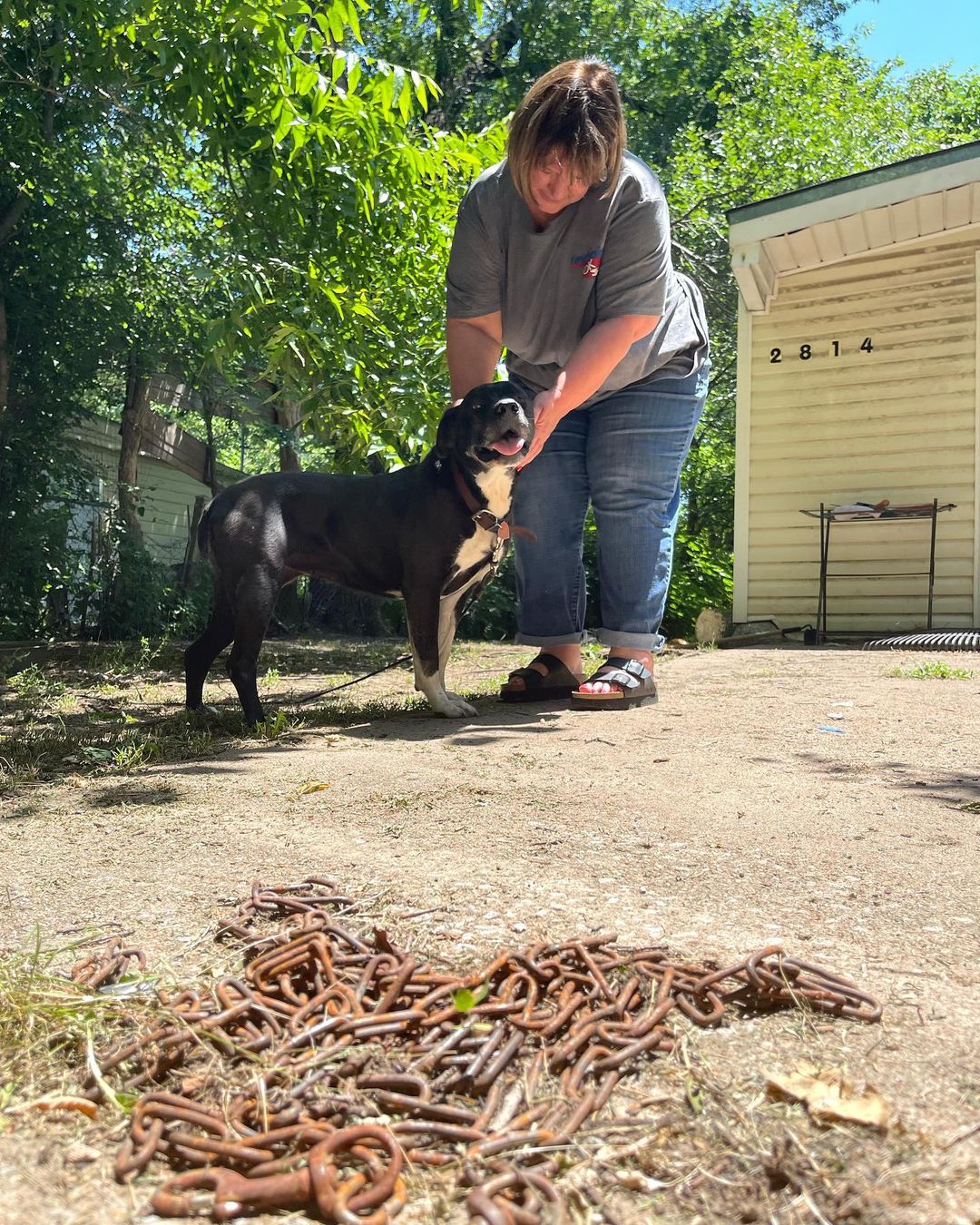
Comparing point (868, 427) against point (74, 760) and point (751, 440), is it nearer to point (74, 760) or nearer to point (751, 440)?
point (751, 440)

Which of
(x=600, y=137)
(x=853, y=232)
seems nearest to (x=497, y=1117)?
(x=600, y=137)

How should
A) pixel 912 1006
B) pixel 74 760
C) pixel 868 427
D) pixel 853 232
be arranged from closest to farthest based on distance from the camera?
pixel 912 1006
pixel 74 760
pixel 853 232
pixel 868 427

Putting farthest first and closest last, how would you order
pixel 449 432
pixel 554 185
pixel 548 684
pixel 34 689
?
pixel 34 689 < pixel 548 684 < pixel 449 432 < pixel 554 185

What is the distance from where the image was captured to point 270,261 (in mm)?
5094

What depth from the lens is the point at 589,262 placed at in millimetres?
3684

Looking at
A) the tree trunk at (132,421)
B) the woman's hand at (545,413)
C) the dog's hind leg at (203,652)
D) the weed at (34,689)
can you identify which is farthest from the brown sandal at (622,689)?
the tree trunk at (132,421)

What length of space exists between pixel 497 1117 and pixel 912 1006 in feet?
2.00

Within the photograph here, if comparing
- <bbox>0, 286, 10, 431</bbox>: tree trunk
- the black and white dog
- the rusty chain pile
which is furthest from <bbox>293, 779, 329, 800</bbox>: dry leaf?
<bbox>0, 286, 10, 431</bbox>: tree trunk

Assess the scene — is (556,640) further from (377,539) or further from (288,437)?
(288,437)

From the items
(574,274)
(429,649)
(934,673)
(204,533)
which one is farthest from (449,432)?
(934,673)

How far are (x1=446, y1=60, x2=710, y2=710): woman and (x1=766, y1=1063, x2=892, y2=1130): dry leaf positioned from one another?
8.89 ft

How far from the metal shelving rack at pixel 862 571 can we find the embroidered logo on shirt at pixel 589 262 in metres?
5.63

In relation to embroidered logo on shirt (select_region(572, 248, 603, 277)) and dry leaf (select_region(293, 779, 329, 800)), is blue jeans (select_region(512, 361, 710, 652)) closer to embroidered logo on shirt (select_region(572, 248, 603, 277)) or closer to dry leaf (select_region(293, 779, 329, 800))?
embroidered logo on shirt (select_region(572, 248, 603, 277))

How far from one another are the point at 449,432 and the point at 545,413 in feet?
1.41
